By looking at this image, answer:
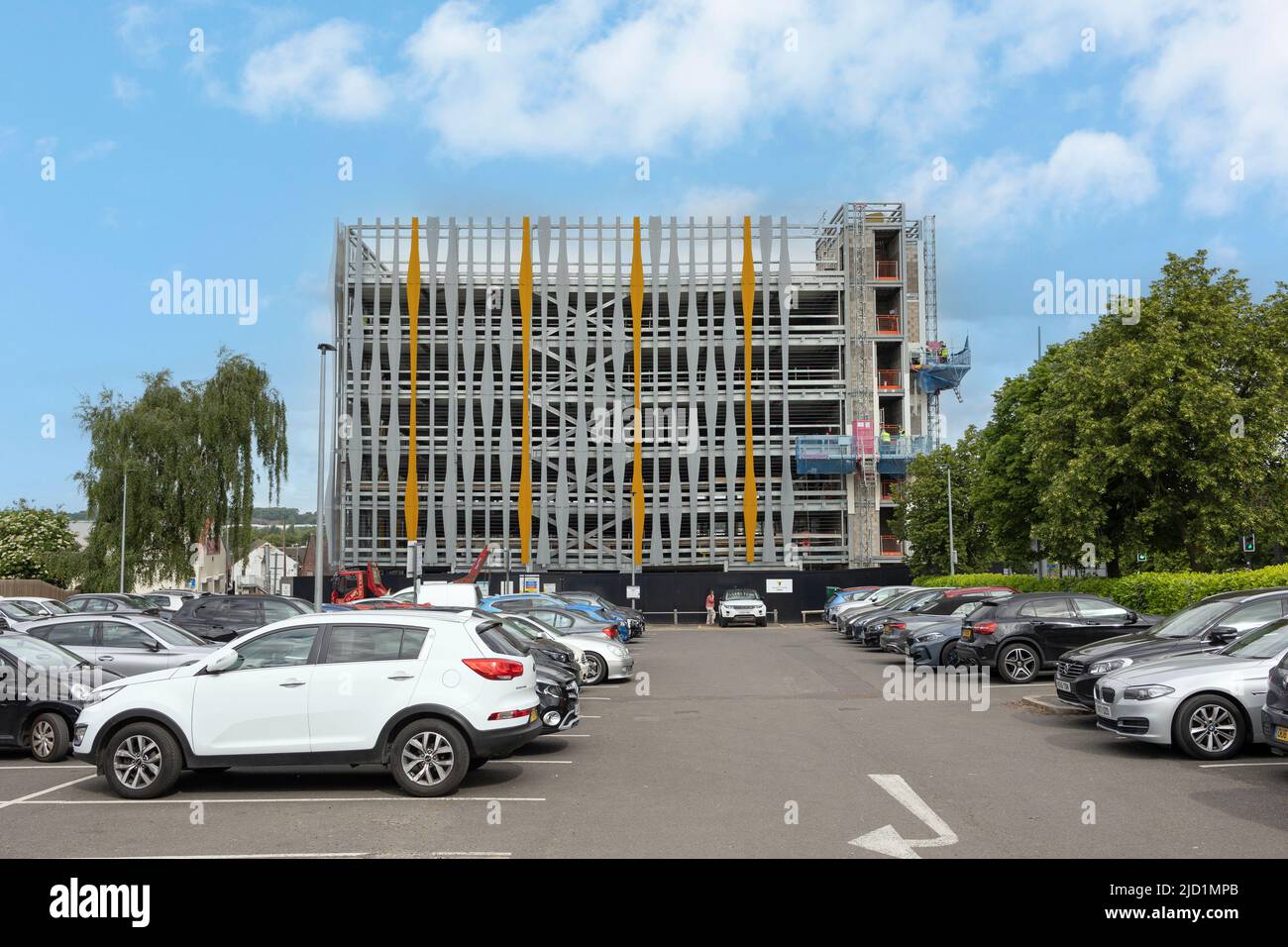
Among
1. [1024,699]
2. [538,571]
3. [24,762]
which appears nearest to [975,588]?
[1024,699]

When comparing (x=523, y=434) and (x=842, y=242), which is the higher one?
(x=842, y=242)

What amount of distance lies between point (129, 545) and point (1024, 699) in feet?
142

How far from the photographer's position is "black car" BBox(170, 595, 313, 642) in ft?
79.4

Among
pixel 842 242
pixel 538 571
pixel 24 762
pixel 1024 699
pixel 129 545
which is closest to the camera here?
pixel 24 762

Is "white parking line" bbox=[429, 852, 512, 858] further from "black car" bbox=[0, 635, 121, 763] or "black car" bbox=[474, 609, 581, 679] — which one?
"black car" bbox=[0, 635, 121, 763]

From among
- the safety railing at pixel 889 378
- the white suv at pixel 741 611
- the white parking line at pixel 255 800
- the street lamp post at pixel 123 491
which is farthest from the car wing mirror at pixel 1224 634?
the safety railing at pixel 889 378

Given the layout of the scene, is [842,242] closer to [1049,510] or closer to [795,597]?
[795,597]

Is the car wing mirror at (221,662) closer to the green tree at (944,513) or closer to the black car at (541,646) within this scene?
the black car at (541,646)

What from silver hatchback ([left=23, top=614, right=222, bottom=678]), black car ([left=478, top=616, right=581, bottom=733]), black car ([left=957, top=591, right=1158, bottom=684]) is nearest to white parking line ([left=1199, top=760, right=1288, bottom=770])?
black car ([left=478, top=616, right=581, bottom=733])

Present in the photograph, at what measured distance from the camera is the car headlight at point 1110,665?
44.5 ft

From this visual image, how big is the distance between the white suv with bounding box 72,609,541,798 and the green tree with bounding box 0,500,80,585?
64599 millimetres

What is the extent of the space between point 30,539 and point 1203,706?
78641mm
